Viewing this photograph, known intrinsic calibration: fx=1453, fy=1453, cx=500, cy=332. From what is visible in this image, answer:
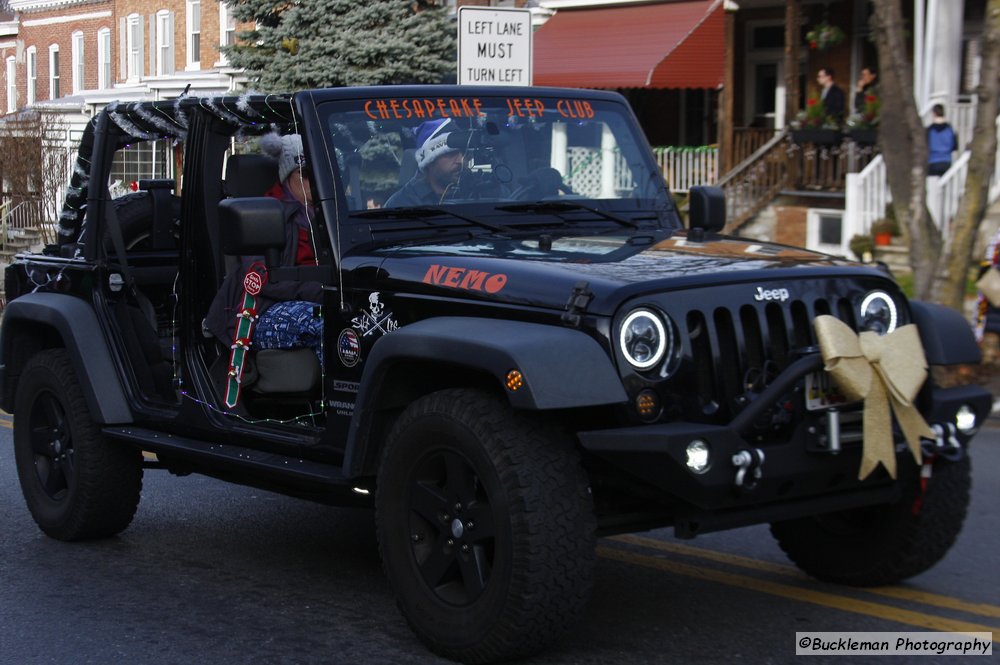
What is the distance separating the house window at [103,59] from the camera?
139ft

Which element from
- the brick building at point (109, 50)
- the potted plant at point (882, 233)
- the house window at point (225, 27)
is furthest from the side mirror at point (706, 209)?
the house window at point (225, 27)

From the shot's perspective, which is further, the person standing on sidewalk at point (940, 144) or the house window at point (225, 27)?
the house window at point (225, 27)

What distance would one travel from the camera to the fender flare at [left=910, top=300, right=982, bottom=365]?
4.92 metres

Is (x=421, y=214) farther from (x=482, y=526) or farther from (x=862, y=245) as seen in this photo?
(x=862, y=245)

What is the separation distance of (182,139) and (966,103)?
1527 centimetres

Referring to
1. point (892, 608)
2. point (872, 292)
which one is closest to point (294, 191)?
point (872, 292)

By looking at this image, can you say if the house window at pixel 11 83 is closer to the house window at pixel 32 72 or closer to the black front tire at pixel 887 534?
the house window at pixel 32 72

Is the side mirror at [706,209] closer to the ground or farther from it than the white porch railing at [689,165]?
closer to the ground

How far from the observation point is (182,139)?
6.38 m

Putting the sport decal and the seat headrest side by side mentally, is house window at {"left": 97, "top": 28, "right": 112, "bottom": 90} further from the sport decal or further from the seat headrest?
the sport decal

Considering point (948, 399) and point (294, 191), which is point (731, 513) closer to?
point (948, 399)

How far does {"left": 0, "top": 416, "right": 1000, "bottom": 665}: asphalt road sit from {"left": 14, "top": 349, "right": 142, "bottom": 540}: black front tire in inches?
5.5

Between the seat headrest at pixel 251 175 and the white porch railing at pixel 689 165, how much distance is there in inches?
662

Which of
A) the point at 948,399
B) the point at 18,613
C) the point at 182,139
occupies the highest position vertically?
the point at 182,139
